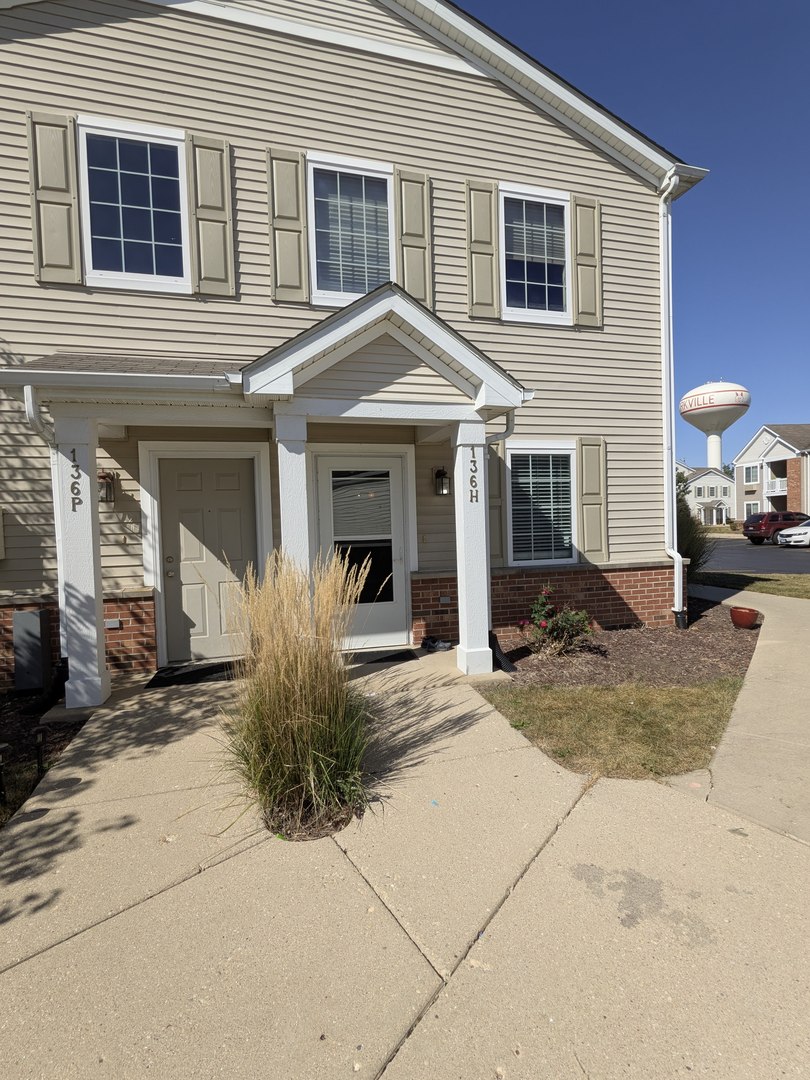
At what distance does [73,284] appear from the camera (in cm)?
581

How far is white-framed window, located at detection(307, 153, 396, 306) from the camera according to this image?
21.5 ft

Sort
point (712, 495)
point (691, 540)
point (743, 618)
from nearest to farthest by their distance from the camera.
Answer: point (743, 618)
point (691, 540)
point (712, 495)

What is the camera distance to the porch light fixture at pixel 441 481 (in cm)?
696

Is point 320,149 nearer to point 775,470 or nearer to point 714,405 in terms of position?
point 714,405

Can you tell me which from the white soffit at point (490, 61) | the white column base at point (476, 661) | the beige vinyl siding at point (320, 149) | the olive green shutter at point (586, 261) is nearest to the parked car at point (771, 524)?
the beige vinyl siding at point (320, 149)

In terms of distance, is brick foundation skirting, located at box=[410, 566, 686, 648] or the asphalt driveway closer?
brick foundation skirting, located at box=[410, 566, 686, 648]

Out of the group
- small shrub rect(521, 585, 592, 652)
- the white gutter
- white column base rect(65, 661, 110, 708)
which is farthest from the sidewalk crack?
the white gutter

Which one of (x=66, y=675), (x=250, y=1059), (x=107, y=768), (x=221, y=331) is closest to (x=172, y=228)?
(x=221, y=331)

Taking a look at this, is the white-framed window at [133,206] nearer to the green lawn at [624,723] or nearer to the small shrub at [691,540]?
the green lawn at [624,723]

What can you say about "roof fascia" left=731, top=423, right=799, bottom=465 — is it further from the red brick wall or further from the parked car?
the parked car

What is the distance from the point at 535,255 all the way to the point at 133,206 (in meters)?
4.72

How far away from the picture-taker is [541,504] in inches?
297

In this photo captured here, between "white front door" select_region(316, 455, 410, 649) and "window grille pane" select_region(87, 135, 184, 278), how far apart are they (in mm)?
2746

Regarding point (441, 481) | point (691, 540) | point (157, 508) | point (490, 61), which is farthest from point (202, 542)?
point (691, 540)
